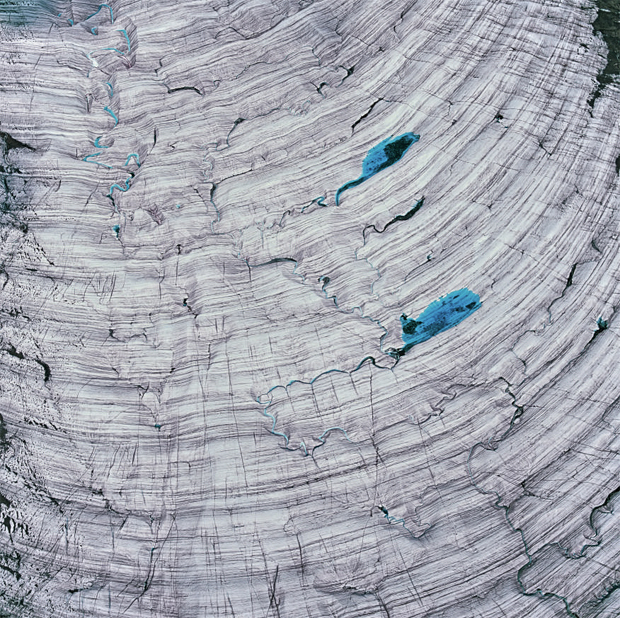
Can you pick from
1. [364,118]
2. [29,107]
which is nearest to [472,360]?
[364,118]

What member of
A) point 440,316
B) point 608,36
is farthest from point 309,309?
point 608,36

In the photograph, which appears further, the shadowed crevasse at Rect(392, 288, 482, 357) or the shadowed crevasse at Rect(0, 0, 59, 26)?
the shadowed crevasse at Rect(0, 0, 59, 26)

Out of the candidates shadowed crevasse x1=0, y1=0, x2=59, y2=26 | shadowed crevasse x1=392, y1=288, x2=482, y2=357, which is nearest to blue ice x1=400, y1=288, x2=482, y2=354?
shadowed crevasse x1=392, y1=288, x2=482, y2=357

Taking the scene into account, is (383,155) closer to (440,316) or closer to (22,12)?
(440,316)

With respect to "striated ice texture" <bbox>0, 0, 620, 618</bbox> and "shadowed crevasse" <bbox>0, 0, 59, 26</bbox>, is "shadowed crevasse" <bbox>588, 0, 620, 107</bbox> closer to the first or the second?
"striated ice texture" <bbox>0, 0, 620, 618</bbox>

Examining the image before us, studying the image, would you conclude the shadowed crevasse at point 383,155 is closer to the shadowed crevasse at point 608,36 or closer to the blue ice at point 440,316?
the blue ice at point 440,316

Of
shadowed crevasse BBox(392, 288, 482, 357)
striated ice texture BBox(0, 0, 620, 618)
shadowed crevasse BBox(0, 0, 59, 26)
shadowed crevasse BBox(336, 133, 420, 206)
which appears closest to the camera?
striated ice texture BBox(0, 0, 620, 618)
